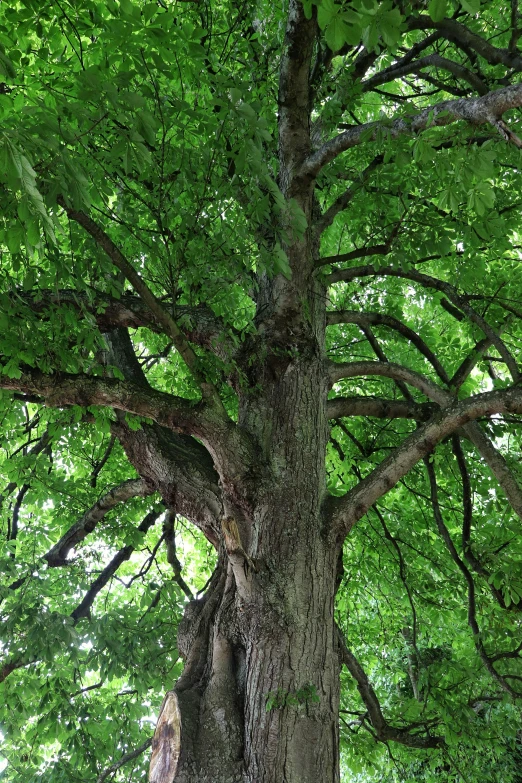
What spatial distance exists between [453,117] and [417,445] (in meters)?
1.66

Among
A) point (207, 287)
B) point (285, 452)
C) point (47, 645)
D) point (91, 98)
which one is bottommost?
point (47, 645)

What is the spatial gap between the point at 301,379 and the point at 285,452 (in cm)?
52

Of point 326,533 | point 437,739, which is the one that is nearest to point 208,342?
point 326,533

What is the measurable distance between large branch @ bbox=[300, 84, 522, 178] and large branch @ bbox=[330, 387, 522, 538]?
4.74 ft

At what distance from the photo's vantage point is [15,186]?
1.75 meters

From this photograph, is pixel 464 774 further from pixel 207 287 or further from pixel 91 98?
pixel 91 98

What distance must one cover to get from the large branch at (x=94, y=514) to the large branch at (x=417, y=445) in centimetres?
185

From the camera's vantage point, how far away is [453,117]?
9.45 ft

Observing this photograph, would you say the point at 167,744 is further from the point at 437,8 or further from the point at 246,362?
the point at 437,8

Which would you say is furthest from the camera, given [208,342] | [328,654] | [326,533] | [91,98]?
[208,342]

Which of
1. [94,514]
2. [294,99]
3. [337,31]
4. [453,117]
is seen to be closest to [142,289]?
[337,31]

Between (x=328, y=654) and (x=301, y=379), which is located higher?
(x=301, y=379)

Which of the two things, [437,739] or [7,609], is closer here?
[437,739]

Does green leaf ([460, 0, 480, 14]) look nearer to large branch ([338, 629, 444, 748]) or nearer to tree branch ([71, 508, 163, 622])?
large branch ([338, 629, 444, 748])
